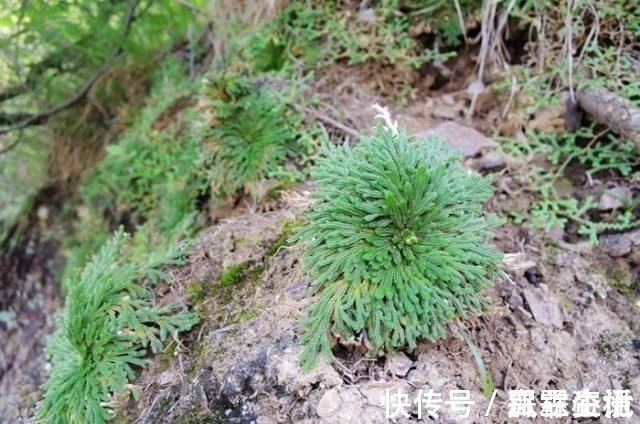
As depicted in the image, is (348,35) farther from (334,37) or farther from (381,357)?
(381,357)

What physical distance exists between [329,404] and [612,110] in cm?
192

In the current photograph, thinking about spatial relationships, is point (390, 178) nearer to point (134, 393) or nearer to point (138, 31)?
point (134, 393)

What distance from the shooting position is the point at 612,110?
2480 millimetres

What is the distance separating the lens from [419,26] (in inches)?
121

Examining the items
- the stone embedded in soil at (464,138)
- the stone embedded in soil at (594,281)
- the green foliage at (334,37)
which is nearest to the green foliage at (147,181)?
the green foliage at (334,37)

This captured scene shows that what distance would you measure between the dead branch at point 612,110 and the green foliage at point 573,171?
78 mm

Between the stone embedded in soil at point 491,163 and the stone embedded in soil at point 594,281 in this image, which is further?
the stone embedded in soil at point 491,163

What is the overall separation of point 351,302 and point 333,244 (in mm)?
214

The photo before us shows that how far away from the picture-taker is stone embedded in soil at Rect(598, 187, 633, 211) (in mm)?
2393

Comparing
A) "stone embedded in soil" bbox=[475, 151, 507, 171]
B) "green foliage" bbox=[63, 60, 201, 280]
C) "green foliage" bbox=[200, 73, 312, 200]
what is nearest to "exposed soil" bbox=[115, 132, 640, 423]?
"stone embedded in soil" bbox=[475, 151, 507, 171]

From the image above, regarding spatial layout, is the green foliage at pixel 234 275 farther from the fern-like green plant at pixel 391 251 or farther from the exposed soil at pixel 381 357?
the fern-like green plant at pixel 391 251

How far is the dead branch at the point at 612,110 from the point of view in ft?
7.87

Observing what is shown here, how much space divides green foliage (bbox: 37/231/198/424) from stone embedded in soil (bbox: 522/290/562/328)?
4.50 ft

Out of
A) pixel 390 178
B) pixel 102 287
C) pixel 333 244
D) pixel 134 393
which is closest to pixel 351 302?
pixel 333 244
